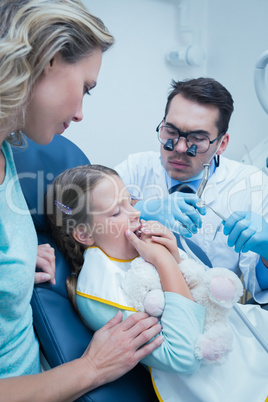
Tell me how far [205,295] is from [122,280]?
0.94ft

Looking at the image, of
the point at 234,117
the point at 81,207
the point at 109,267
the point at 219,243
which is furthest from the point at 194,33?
the point at 109,267

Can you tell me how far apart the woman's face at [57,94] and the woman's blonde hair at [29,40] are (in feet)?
0.07

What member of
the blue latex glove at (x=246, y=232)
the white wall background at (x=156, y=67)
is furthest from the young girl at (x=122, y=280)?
the white wall background at (x=156, y=67)

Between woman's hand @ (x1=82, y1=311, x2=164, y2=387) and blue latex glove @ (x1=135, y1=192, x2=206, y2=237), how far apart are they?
46 cm

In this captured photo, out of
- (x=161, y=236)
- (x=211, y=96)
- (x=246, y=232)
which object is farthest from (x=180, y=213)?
(x=211, y=96)

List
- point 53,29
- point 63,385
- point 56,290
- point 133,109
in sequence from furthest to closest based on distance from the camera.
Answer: point 133,109, point 56,290, point 63,385, point 53,29

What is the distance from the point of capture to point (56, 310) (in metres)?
1.16

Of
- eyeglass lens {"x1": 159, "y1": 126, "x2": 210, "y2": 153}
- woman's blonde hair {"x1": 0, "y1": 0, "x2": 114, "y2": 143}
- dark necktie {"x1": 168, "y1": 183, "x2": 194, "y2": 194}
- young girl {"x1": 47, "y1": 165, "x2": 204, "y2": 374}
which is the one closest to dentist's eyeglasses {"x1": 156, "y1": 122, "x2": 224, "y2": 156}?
eyeglass lens {"x1": 159, "y1": 126, "x2": 210, "y2": 153}

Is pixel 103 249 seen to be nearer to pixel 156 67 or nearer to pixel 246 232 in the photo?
pixel 246 232

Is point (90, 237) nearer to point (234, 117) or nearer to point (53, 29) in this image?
point (53, 29)

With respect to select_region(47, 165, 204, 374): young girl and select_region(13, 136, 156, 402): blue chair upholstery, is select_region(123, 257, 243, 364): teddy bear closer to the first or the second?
select_region(47, 165, 204, 374): young girl

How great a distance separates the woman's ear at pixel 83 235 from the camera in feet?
4.52

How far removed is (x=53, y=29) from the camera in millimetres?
808

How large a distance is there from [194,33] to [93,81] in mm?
2179
